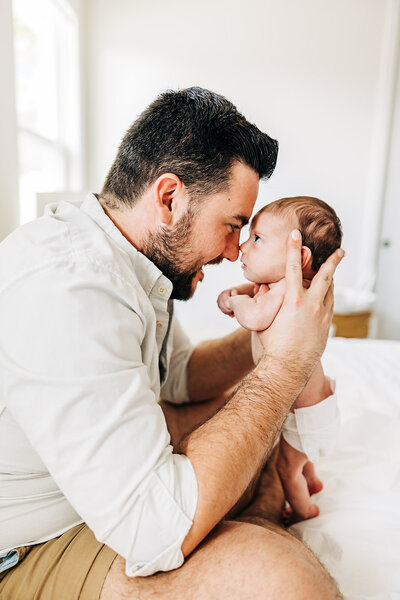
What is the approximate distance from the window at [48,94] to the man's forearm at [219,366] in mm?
1350

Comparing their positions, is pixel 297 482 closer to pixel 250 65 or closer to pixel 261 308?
pixel 261 308

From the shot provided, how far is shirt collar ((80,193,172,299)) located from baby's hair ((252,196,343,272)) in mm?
358

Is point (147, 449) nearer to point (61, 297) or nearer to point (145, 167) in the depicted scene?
point (61, 297)

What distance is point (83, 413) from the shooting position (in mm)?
712

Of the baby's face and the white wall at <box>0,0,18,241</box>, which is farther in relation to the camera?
the white wall at <box>0,0,18,241</box>

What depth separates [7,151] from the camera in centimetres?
148

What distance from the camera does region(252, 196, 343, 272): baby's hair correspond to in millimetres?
1148

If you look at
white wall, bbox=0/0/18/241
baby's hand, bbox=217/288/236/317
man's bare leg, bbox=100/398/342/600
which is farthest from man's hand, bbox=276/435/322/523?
white wall, bbox=0/0/18/241

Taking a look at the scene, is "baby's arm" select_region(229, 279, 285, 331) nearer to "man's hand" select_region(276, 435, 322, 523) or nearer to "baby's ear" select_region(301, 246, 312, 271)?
"baby's ear" select_region(301, 246, 312, 271)

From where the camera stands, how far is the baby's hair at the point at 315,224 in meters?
1.15

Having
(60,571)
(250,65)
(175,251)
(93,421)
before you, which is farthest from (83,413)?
(250,65)

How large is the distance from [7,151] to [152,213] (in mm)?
704

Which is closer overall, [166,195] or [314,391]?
[166,195]

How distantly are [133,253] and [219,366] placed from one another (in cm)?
60
